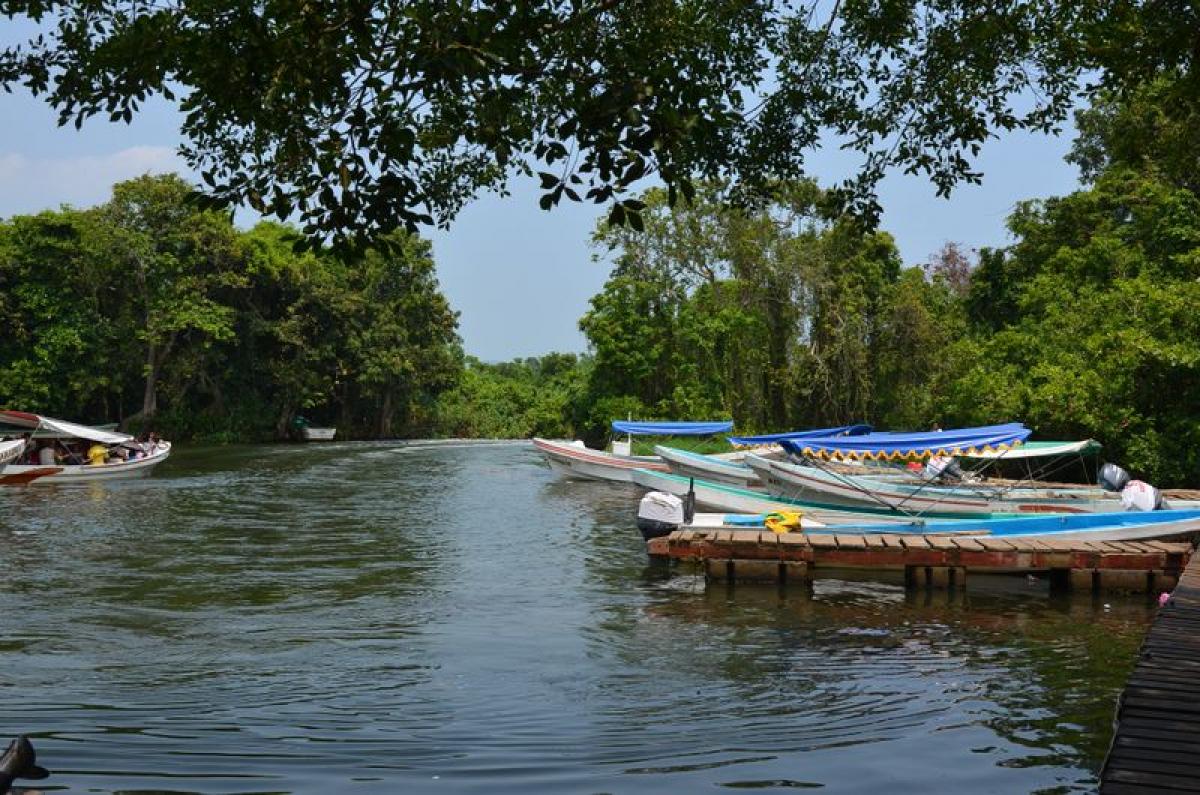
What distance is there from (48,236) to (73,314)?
368 cm

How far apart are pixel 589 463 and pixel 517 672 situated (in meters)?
24.9

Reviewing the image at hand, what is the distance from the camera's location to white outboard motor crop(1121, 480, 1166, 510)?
60.1ft

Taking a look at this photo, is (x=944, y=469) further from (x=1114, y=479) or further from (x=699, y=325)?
(x=699, y=325)

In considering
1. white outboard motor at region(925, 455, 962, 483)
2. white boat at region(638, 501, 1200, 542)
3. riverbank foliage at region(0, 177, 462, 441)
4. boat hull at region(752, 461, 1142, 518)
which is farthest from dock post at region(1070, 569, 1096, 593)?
riverbank foliage at region(0, 177, 462, 441)

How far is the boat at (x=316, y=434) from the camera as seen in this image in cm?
6050

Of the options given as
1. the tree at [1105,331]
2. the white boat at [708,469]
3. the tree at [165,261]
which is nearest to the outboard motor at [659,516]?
the white boat at [708,469]

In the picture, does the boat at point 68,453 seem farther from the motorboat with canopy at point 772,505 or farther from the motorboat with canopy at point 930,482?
the motorboat with canopy at point 930,482

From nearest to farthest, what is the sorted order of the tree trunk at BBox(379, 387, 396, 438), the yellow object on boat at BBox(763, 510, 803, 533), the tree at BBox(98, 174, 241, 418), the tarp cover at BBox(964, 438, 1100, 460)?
the yellow object on boat at BBox(763, 510, 803, 533)
the tarp cover at BBox(964, 438, 1100, 460)
the tree at BBox(98, 174, 241, 418)
the tree trunk at BBox(379, 387, 396, 438)

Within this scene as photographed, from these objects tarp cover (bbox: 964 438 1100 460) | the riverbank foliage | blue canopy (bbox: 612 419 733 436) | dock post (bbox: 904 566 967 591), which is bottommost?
dock post (bbox: 904 566 967 591)

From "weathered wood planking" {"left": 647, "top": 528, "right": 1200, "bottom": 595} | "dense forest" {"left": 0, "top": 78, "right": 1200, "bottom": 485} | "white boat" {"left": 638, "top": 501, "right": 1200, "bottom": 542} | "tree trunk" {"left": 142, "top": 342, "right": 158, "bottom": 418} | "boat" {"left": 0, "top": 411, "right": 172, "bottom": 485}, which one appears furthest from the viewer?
"tree trunk" {"left": 142, "top": 342, "right": 158, "bottom": 418}

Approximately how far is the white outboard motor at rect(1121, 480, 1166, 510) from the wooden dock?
231 cm

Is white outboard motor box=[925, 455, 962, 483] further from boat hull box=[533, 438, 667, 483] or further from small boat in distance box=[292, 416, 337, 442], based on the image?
small boat in distance box=[292, 416, 337, 442]

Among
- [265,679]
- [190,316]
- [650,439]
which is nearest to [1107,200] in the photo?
[650,439]

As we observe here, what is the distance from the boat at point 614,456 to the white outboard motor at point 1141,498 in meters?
16.9
